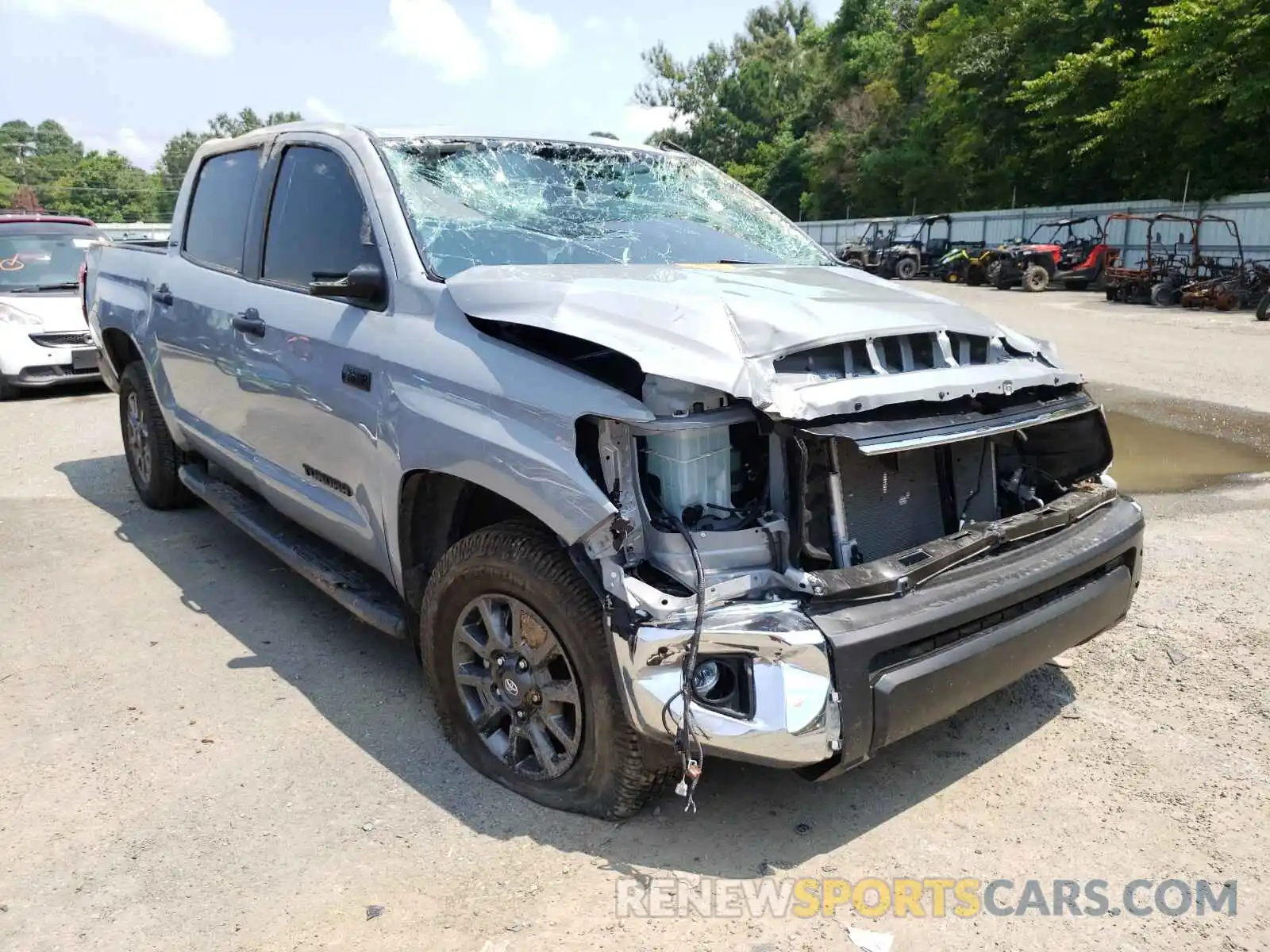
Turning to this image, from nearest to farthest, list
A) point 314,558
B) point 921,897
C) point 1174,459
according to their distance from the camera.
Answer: point 921,897 < point 314,558 < point 1174,459

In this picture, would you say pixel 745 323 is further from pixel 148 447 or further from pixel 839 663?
pixel 148 447

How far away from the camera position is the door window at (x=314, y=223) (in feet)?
11.5

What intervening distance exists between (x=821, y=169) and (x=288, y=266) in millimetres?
52777

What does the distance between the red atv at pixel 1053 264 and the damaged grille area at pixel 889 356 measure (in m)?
24.6

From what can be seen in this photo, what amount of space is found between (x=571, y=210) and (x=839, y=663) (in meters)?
2.16

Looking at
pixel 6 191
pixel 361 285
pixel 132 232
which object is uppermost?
pixel 6 191

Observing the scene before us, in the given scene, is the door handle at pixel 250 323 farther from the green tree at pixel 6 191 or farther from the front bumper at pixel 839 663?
the green tree at pixel 6 191

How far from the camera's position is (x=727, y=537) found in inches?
98.9

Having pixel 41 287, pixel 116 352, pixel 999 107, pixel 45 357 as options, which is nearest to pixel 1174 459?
pixel 116 352

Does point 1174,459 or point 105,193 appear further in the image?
point 105,193

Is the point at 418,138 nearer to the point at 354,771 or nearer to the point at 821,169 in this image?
the point at 354,771

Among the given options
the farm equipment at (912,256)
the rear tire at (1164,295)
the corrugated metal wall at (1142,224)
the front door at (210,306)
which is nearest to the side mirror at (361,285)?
the front door at (210,306)

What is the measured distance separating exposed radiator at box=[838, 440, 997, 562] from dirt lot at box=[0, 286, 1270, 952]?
2.44 ft

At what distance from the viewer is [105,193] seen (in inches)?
4286
